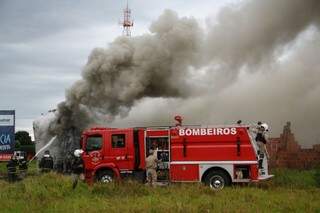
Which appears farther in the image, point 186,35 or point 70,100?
point 70,100

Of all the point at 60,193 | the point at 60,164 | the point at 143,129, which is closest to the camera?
the point at 60,193

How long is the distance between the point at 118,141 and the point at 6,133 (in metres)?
10.5

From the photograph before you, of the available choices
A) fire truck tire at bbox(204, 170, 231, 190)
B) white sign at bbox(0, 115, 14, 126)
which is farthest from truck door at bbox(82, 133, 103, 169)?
white sign at bbox(0, 115, 14, 126)

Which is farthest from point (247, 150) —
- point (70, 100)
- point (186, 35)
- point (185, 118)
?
point (70, 100)

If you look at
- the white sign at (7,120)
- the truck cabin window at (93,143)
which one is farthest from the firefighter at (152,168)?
the white sign at (7,120)

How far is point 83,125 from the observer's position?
36031 mm

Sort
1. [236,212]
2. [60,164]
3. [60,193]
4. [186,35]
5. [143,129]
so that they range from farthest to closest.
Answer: [60,164], [186,35], [143,129], [60,193], [236,212]

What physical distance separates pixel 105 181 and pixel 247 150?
227 inches

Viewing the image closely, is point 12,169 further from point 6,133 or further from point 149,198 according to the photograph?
point 149,198

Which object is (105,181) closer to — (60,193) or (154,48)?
(60,193)

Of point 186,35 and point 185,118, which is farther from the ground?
point 186,35

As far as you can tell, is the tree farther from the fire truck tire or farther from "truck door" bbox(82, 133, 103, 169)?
the fire truck tire

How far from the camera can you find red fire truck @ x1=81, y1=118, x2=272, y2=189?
21.2 metres

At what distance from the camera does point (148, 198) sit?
16.8m
